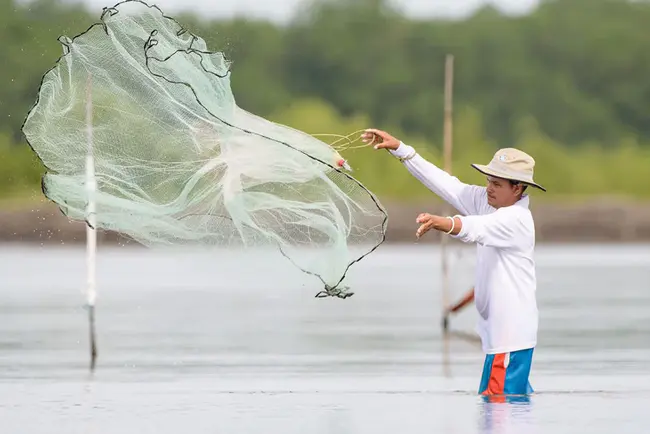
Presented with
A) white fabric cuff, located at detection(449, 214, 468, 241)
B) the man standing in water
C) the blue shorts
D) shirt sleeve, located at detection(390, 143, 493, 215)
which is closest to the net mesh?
shirt sleeve, located at detection(390, 143, 493, 215)

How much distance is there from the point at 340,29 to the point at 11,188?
86.8 feet

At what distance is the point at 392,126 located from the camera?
79.1m

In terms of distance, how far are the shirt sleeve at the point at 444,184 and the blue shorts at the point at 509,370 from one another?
3.32ft

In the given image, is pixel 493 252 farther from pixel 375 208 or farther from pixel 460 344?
pixel 460 344

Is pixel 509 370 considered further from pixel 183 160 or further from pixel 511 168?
pixel 183 160

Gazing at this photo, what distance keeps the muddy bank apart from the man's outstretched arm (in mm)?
51722

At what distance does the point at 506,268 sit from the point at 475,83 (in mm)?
73683

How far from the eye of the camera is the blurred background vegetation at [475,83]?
70000 millimetres

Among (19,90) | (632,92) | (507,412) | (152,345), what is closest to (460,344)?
(152,345)

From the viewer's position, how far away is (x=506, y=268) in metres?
11.9

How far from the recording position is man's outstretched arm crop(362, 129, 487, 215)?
12.0 meters

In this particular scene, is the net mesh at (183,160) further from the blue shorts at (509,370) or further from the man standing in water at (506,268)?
the blue shorts at (509,370)

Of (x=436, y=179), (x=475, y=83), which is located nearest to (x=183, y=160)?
(x=436, y=179)

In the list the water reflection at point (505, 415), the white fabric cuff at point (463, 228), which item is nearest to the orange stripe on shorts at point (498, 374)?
the water reflection at point (505, 415)
